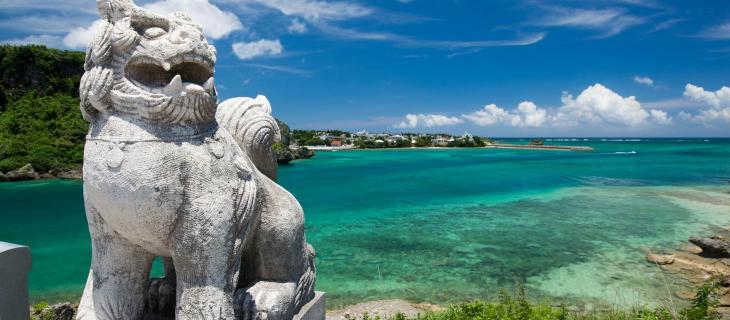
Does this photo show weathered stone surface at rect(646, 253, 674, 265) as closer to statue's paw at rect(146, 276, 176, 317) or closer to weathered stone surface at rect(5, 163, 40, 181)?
statue's paw at rect(146, 276, 176, 317)

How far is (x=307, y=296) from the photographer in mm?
2863

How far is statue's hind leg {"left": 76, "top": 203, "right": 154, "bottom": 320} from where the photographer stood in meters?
2.17

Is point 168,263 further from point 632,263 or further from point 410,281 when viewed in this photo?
point 632,263

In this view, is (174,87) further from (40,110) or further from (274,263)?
(40,110)

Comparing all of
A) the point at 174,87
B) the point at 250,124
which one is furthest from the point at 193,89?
the point at 250,124

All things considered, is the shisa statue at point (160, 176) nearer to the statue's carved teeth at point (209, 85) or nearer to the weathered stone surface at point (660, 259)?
the statue's carved teeth at point (209, 85)

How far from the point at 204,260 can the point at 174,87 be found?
2.73 ft

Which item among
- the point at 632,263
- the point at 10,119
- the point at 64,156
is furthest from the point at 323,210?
the point at 10,119

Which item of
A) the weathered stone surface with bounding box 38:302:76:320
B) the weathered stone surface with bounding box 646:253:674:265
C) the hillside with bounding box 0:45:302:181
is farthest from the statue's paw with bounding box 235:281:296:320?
the hillside with bounding box 0:45:302:181

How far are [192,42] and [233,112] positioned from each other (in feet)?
2.10

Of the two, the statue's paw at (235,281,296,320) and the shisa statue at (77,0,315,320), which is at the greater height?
the shisa statue at (77,0,315,320)

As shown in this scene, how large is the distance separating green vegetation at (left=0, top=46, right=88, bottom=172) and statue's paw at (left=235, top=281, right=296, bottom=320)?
105 feet

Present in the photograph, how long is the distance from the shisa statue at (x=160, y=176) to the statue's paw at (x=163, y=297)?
227 millimetres

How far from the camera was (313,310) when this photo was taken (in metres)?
2.86
